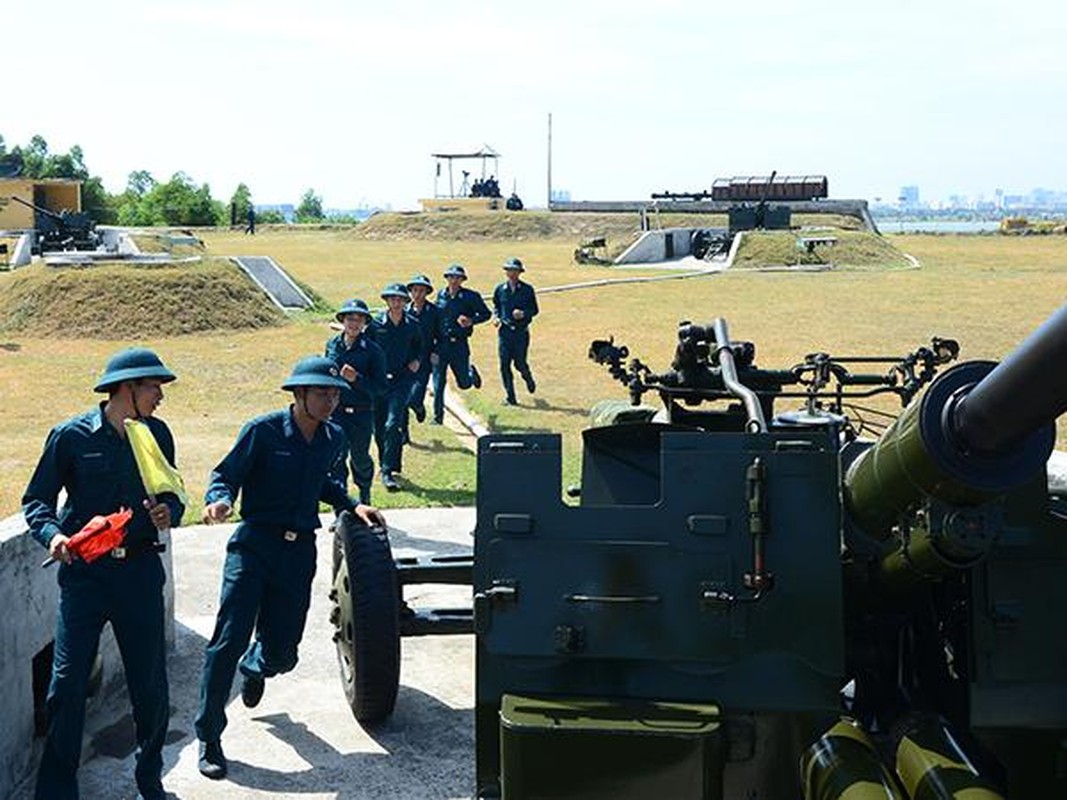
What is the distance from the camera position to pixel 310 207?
98188 millimetres

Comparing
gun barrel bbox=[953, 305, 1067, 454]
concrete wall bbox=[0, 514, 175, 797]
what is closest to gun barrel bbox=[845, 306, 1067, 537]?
gun barrel bbox=[953, 305, 1067, 454]

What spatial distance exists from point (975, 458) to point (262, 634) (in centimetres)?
327

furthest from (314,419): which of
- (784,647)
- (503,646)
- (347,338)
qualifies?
(347,338)

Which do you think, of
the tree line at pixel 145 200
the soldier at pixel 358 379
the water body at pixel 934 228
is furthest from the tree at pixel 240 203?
the soldier at pixel 358 379

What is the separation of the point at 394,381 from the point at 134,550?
20.8 feet

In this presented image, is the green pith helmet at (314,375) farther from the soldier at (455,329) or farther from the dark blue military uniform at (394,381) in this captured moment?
the soldier at (455,329)

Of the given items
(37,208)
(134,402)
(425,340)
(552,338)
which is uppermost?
(37,208)

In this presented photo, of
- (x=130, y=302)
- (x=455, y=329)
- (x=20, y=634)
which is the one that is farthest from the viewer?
(x=130, y=302)

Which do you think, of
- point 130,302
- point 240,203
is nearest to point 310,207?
point 240,203

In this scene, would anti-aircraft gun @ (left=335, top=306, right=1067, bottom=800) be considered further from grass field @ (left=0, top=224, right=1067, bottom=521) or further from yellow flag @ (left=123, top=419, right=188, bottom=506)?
grass field @ (left=0, top=224, right=1067, bottom=521)

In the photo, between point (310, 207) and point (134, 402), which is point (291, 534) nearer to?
point (134, 402)

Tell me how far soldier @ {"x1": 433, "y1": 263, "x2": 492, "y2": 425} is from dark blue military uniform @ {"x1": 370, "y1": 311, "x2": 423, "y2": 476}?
5.80 ft

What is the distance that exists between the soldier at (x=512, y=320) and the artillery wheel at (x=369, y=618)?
8.91m

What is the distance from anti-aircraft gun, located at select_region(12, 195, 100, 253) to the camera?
3609 cm
